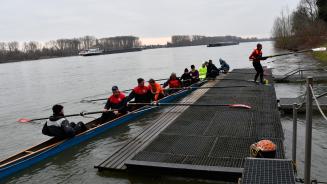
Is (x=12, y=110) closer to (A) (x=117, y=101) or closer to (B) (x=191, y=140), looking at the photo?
(A) (x=117, y=101)

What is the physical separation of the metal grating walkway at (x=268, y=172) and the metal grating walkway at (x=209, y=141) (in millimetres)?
2142

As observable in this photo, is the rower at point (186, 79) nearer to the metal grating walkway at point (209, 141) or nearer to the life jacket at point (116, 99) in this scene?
the metal grating walkway at point (209, 141)

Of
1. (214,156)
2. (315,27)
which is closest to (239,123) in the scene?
(214,156)

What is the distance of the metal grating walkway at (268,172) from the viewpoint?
398 centimetres

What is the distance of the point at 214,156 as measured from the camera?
7.38 m

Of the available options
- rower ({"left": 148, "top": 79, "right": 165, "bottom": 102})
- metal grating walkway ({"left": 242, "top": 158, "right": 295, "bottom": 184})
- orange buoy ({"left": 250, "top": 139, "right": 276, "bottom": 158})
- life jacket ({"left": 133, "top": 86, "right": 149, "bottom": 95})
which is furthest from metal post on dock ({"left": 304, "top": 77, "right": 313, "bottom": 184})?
rower ({"left": 148, "top": 79, "right": 165, "bottom": 102})

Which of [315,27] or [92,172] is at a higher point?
[315,27]

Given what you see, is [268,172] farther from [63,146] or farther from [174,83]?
[174,83]

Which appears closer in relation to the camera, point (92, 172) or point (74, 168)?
point (92, 172)

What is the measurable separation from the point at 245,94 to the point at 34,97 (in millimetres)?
18799

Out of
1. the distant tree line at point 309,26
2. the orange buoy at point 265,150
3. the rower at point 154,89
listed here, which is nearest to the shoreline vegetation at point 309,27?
the distant tree line at point 309,26

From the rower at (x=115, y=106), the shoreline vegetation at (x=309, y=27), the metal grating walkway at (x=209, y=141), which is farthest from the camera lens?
the shoreline vegetation at (x=309, y=27)

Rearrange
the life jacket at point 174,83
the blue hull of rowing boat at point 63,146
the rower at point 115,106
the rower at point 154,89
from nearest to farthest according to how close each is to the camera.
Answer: the blue hull of rowing boat at point 63,146 < the rower at point 115,106 < the rower at point 154,89 < the life jacket at point 174,83

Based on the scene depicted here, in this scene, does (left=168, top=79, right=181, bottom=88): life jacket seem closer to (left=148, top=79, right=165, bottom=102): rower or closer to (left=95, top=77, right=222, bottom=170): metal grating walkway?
(left=148, top=79, right=165, bottom=102): rower
